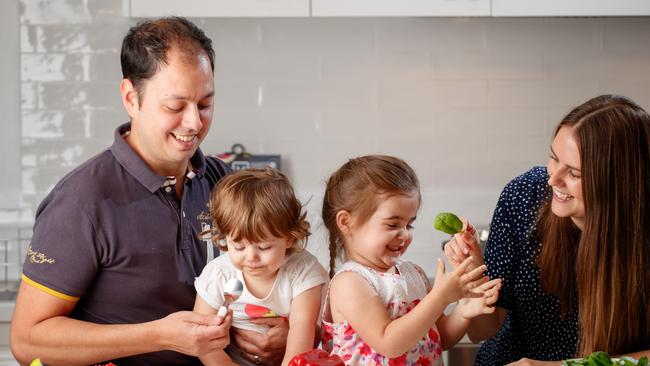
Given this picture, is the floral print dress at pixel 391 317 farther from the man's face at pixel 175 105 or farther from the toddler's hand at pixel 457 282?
the man's face at pixel 175 105

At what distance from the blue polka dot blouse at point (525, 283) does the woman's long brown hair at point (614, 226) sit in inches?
7.1

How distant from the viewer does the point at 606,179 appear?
1982 mm

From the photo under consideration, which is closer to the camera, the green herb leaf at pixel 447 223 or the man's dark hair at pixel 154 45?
the green herb leaf at pixel 447 223

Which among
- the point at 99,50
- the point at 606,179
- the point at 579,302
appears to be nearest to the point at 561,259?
the point at 579,302

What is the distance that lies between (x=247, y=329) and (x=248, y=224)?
0.87 ft

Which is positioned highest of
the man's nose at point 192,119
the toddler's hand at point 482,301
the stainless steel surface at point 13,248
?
the man's nose at point 192,119

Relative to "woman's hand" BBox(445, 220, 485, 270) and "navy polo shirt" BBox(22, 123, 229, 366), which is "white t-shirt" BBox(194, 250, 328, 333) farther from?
"woman's hand" BBox(445, 220, 485, 270)

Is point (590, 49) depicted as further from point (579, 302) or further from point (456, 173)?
point (579, 302)

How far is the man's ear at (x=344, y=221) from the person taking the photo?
2074mm

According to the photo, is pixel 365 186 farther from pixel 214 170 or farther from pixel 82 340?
pixel 82 340

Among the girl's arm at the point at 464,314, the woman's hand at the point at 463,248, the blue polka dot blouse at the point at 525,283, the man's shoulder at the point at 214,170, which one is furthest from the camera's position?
the man's shoulder at the point at 214,170

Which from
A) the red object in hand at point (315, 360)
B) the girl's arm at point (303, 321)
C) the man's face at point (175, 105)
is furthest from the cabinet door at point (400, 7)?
the red object in hand at point (315, 360)

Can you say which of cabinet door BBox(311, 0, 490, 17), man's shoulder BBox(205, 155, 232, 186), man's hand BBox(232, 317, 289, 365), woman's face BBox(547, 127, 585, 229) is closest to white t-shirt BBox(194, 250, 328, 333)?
man's hand BBox(232, 317, 289, 365)

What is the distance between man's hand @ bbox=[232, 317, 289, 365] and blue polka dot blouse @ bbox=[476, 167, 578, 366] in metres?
0.54
